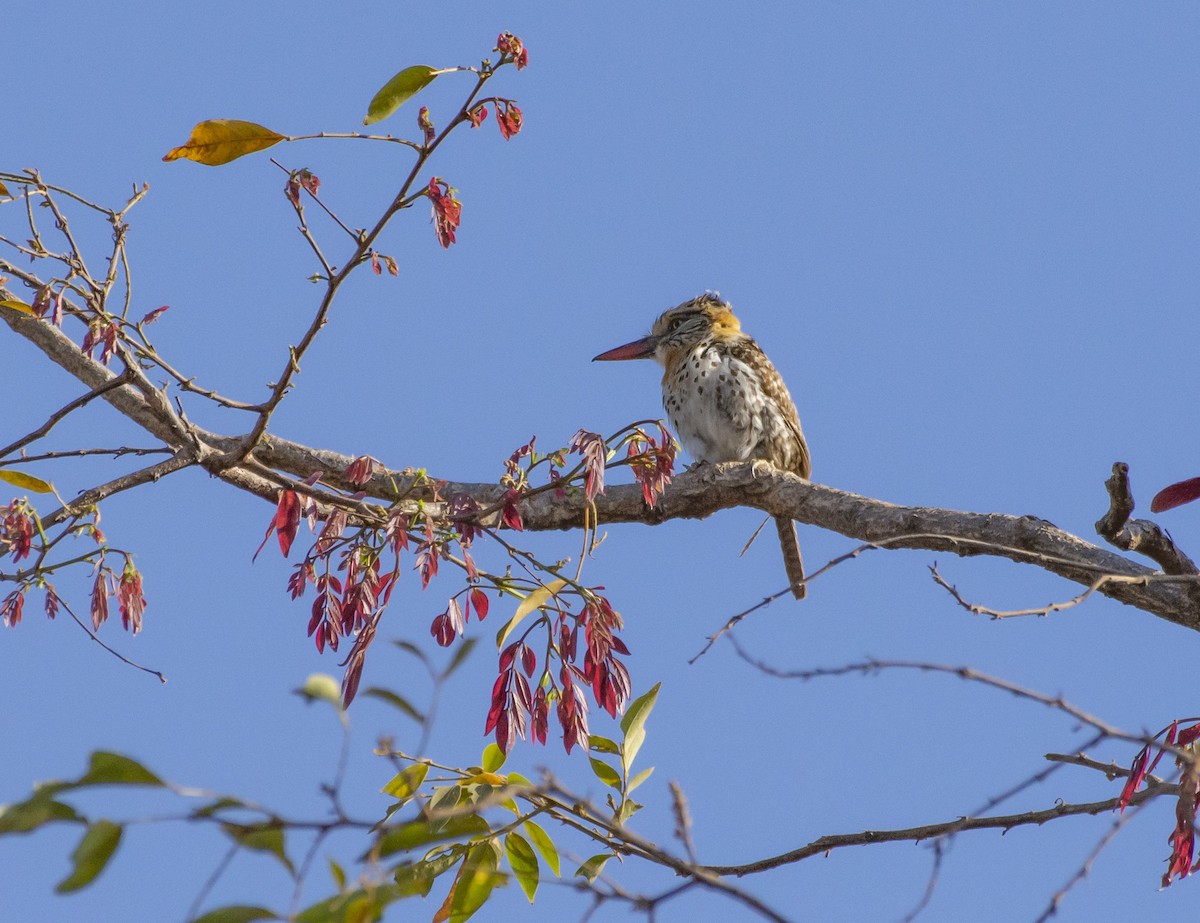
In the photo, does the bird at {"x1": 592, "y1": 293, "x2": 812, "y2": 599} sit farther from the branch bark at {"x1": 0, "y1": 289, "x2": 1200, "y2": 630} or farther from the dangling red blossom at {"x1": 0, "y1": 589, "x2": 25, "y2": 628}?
the dangling red blossom at {"x1": 0, "y1": 589, "x2": 25, "y2": 628}

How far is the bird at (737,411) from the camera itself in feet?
19.3

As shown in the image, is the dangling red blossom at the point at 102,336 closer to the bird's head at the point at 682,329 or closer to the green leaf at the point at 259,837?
the green leaf at the point at 259,837

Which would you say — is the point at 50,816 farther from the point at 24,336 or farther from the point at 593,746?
the point at 24,336

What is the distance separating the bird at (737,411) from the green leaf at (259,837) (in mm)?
4156

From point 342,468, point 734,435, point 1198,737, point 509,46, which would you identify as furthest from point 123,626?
point 734,435

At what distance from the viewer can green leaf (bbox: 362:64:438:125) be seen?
2.91 meters

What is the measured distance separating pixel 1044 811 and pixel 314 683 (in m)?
1.98

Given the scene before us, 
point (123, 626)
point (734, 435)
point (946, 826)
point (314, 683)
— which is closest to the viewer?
point (314, 683)

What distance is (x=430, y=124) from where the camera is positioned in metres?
3.00

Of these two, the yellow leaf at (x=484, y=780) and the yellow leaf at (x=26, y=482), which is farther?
the yellow leaf at (x=26, y=482)

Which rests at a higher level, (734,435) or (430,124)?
(734,435)

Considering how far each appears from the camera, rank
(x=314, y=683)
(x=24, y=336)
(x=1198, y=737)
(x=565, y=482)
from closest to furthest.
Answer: (x=314, y=683), (x=1198, y=737), (x=565, y=482), (x=24, y=336)

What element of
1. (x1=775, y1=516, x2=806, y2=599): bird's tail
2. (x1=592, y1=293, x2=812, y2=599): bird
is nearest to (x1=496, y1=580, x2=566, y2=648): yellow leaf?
(x1=592, y1=293, x2=812, y2=599): bird

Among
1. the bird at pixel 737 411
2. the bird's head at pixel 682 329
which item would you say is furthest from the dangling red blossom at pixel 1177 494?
the bird's head at pixel 682 329
